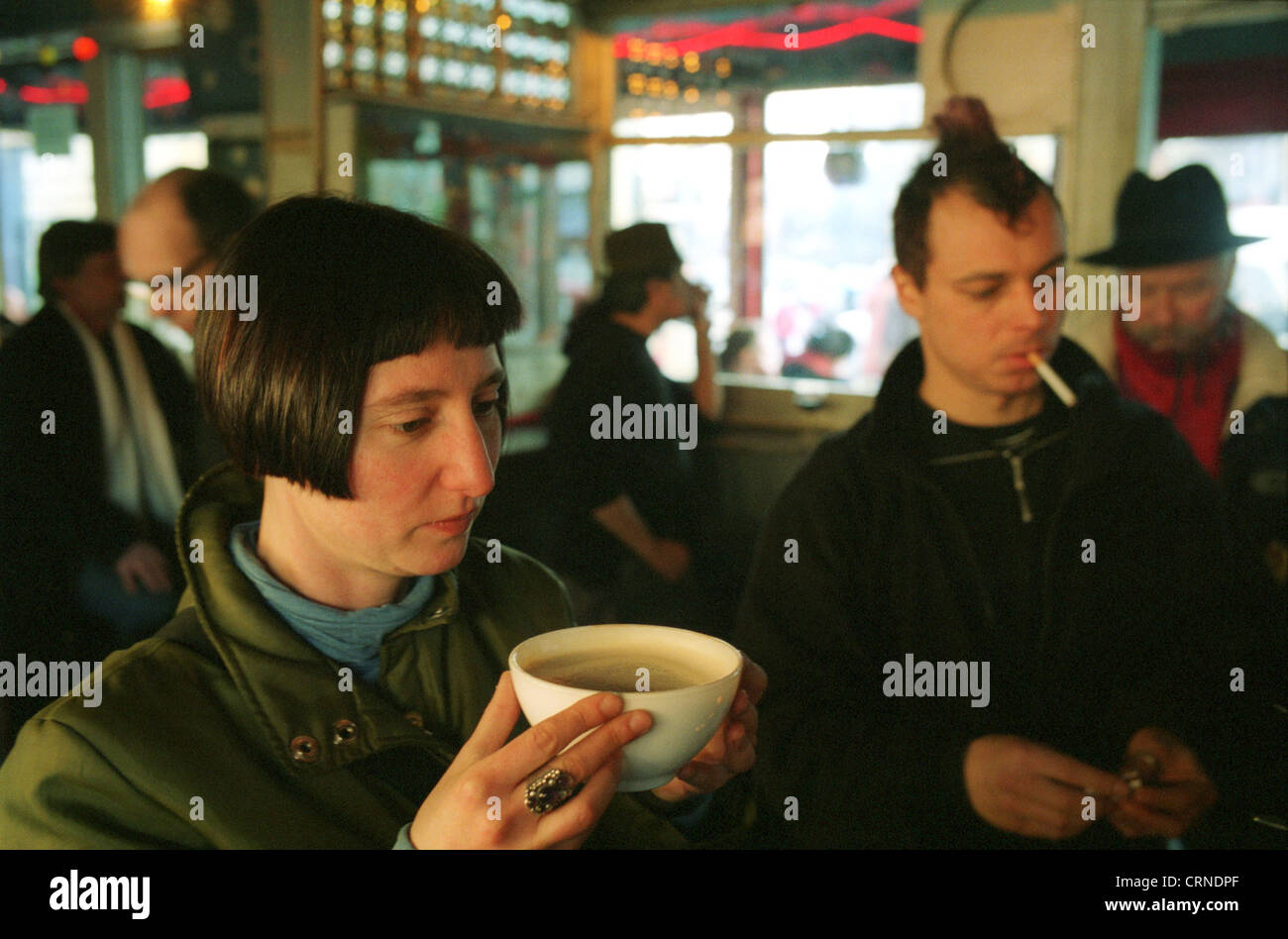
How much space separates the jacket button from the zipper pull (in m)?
0.74

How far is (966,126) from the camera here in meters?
1.15

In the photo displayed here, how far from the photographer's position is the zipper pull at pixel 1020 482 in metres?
1.07

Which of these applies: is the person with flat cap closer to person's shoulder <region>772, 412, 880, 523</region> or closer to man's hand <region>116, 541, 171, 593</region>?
man's hand <region>116, 541, 171, 593</region>

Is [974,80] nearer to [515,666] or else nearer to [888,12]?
[888,12]

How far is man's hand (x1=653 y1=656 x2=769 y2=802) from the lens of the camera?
68cm

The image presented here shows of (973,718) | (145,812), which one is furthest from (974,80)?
(145,812)

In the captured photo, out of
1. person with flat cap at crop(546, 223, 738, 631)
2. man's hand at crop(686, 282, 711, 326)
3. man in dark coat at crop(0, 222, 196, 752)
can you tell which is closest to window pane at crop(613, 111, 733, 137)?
man's hand at crop(686, 282, 711, 326)

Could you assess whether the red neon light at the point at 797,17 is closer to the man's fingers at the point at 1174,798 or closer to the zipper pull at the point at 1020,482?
the zipper pull at the point at 1020,482

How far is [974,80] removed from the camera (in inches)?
107

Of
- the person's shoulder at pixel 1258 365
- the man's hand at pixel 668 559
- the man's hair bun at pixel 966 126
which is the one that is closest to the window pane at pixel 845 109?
the person's shoulder at pixel 1258 365

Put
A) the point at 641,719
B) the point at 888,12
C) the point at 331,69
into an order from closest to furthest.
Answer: the point at 641,719
the point at 331,69
the point at 888,12

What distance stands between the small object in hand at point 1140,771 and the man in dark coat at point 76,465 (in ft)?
4.05
